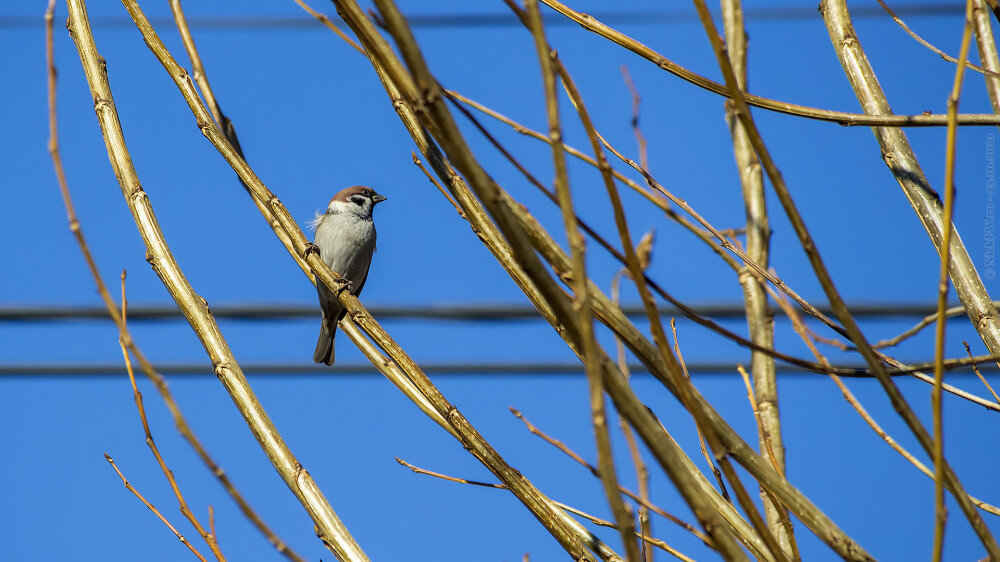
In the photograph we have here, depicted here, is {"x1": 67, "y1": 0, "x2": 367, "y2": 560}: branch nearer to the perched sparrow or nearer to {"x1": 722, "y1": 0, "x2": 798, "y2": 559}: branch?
{"x1": 722, "y1": 0, "x2": 798, "y2": 559}: branch

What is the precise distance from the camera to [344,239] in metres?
5.13

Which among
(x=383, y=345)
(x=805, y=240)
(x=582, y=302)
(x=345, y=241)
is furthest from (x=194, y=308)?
(x=345, y=241)

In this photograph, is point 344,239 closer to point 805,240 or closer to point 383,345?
point 383,345

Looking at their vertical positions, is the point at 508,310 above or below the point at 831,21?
above

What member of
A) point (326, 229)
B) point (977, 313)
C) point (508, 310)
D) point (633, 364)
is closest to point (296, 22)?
point (326, 229)

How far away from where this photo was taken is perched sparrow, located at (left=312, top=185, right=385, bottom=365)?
5141mm

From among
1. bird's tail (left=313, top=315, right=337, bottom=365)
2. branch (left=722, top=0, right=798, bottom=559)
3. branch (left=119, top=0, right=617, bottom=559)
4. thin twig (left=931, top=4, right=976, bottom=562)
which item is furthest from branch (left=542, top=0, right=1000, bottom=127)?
bird's tail (left=313, top=315, right=337, bottom=365)

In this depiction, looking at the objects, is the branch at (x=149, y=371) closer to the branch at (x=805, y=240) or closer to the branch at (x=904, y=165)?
the branch at (x=805, y=240)

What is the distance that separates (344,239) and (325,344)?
0.62 metres

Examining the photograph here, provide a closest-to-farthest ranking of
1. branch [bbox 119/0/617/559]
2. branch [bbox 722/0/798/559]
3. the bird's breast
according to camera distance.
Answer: branch [bbox 119/0/617/559]
branch [bbox 722/0/798/559]
the bird's breast

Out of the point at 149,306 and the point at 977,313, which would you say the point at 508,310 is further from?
the point at 977,313

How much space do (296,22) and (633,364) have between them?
12.3 ft

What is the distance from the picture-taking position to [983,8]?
1866 millimetres

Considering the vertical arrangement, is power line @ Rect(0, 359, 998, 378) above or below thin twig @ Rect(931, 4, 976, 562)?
above
